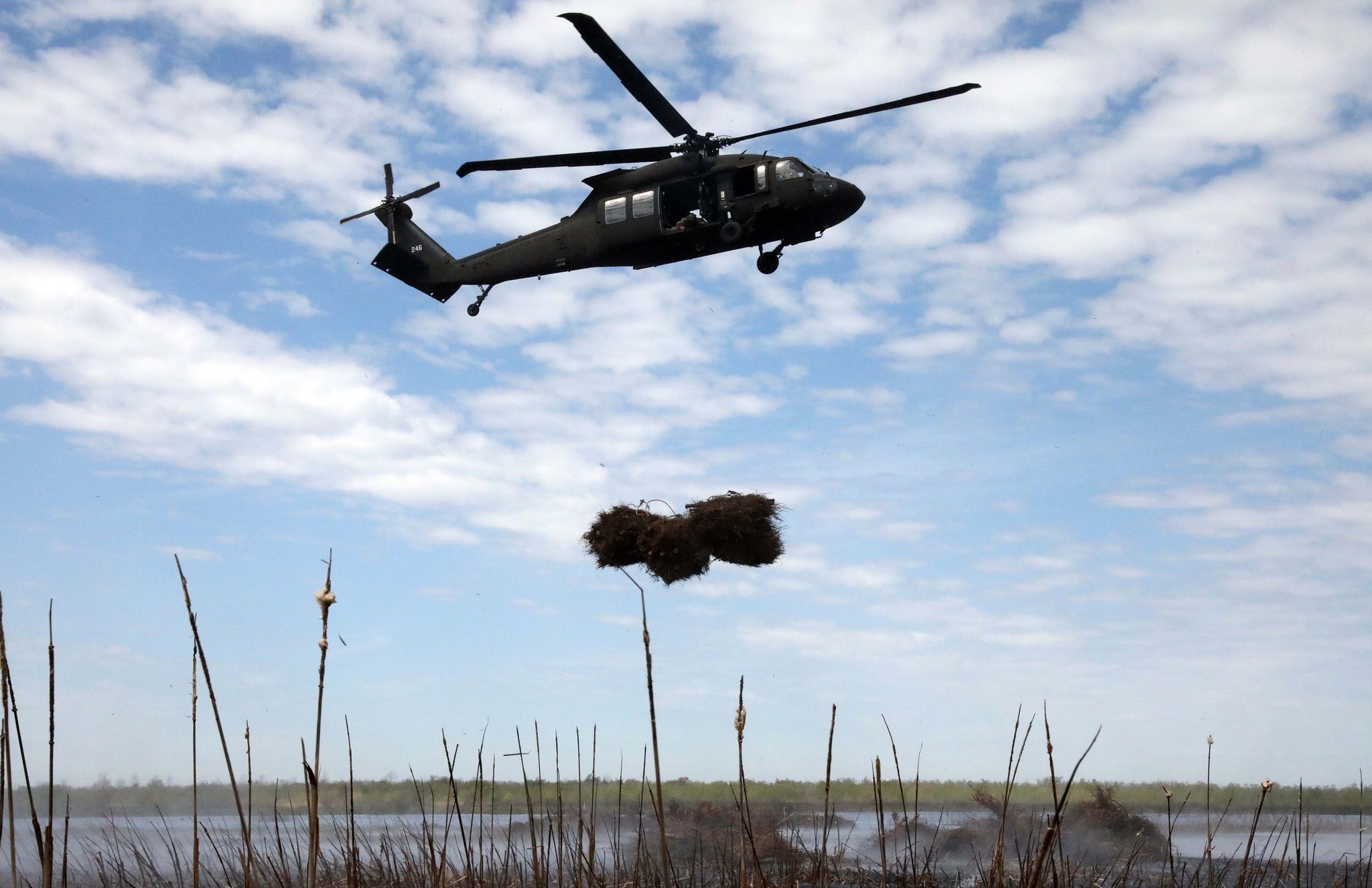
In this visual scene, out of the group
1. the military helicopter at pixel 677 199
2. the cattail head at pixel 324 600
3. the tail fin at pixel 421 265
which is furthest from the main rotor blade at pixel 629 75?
the cattail head at pixel 324 600

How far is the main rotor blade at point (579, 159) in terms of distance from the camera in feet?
60.1

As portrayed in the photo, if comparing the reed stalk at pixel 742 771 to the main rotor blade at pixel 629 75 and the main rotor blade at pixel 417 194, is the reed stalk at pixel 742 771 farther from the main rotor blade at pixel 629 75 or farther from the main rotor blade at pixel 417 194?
the main rotor blade at pixel 417 194

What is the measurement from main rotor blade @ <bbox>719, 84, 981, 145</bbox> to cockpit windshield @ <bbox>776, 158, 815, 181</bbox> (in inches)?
23.7

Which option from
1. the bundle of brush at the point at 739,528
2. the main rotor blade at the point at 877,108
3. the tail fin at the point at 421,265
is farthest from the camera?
the tail fin at the point at 421,265

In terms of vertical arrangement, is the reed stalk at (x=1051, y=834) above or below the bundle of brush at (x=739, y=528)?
below

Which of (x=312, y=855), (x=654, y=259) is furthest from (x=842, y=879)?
(x=312, y=855)

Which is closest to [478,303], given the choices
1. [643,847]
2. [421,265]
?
[421,265]

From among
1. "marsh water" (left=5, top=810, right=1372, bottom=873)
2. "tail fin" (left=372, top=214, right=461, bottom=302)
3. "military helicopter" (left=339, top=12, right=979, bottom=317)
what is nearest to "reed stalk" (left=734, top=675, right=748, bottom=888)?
"marsh water" (left=5, top=810, right=1372, bottom=873)

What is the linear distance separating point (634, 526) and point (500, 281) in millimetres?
9715

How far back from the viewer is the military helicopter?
17406 mm

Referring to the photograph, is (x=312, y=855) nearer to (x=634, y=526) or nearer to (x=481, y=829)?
(x=481, y=829)

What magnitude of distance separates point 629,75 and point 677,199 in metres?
2.05

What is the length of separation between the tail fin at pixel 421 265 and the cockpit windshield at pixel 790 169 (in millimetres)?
6720

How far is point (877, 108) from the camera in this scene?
1697 centimetres
